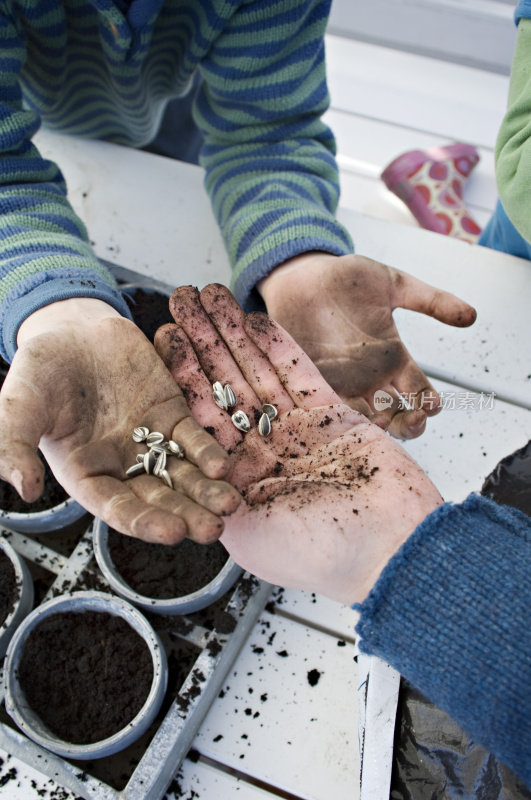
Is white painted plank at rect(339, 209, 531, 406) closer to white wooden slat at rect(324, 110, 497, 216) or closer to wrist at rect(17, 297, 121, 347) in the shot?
wrist at rect(17, 297, 121, 347)

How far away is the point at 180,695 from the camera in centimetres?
85

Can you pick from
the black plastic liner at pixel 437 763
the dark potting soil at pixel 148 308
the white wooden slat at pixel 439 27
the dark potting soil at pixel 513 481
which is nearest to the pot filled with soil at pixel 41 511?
the dark potting soil at pixel 148 308

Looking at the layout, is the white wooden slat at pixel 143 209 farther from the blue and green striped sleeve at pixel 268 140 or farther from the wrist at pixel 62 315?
the wrist at pixel 62 315

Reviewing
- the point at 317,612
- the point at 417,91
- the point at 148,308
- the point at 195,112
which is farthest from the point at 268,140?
the point at 417,91

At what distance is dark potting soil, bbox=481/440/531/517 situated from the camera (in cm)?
97

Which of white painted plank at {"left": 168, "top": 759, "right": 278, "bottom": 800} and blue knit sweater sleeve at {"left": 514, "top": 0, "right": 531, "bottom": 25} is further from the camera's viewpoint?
blue knit sweater sleeve at {"left": 514, "top": 0, "right": 531, "bottom": 25}

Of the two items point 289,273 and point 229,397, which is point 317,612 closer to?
point 229,397

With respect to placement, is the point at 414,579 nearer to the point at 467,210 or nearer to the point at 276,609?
the point at 276,609

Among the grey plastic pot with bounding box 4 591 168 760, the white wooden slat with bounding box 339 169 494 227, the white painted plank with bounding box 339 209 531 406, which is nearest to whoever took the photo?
the grey plastic pot with bounding box 4 591 168 760

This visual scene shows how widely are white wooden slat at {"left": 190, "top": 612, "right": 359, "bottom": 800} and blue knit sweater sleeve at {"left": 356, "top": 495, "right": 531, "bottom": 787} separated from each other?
284 millimetres

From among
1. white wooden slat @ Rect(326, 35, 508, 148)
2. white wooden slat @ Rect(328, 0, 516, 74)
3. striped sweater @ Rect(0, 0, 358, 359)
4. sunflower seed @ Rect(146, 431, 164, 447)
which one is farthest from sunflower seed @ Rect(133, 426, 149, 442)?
white wooden slat @ Rect(328, 0, 516, 74)

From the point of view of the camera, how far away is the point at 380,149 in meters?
2.07

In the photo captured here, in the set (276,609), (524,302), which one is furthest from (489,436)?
(276,609)

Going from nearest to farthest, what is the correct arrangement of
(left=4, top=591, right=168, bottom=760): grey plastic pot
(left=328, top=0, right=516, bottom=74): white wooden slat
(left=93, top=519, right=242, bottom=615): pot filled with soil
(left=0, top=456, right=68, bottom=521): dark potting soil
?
(left=4, top=591, right=168, bottom=760): grey plastic pot → (left=93, top=519, right=242, bottom=615): pot filled with soil → (left=0, top=456, right=68, bottom=521): dark potting soil → (left=328, top=0, right=516, bottom=74): white wooden slat
